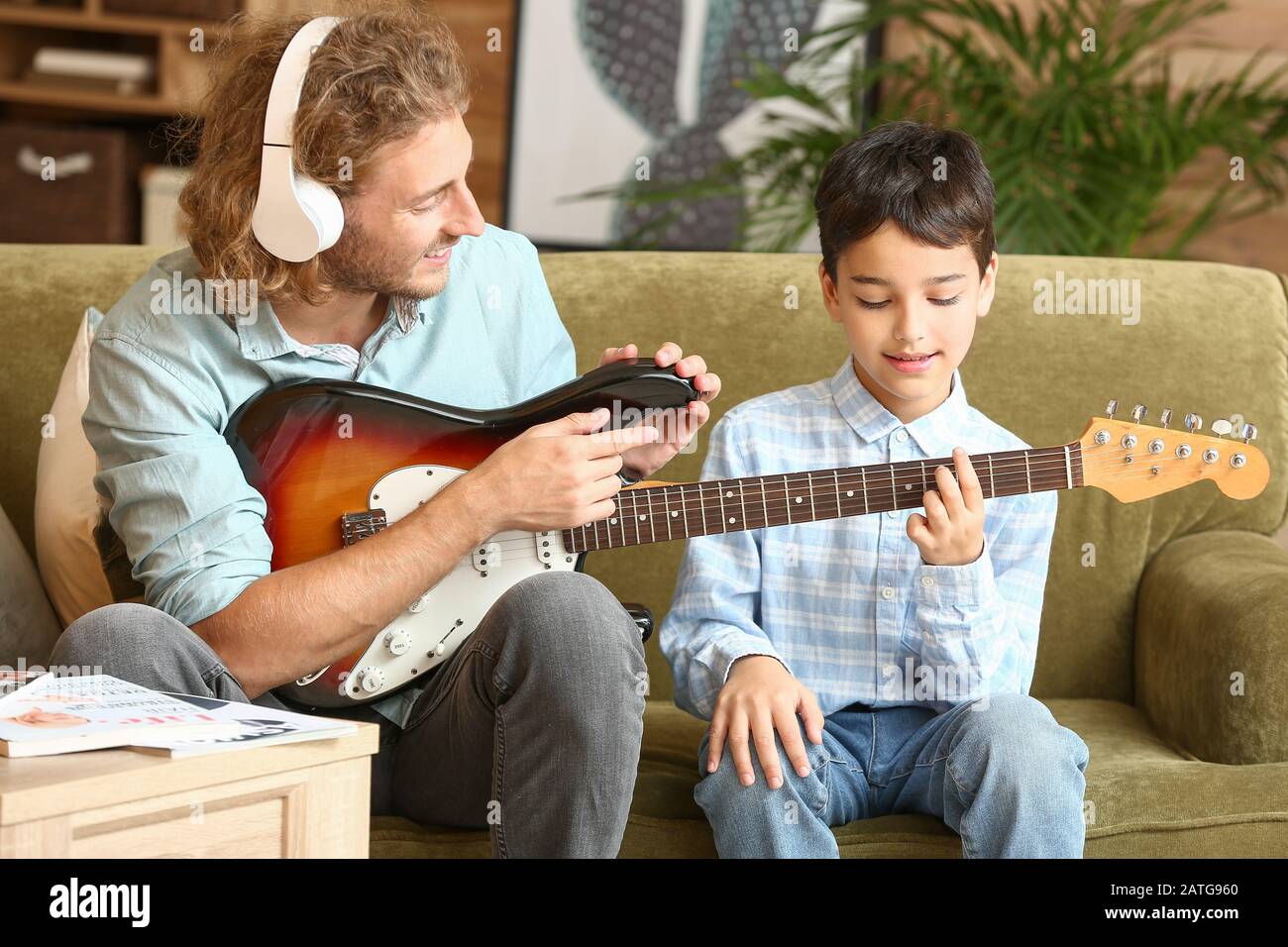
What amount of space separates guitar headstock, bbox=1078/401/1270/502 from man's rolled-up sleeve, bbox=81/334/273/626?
0.81 m

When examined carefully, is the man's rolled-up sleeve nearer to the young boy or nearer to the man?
the man

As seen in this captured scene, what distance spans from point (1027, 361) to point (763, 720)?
0.79 meters

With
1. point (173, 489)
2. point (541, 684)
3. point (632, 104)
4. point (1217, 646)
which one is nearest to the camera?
point (541, 684)

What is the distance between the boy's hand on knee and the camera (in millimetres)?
1229

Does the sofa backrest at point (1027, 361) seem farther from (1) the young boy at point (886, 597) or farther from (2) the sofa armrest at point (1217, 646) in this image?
(1) the young boy at point (886, 597)

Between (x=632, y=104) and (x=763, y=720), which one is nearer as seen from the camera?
(x=763, y=720)

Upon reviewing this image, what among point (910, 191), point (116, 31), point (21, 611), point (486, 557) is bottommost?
point (21, 611)

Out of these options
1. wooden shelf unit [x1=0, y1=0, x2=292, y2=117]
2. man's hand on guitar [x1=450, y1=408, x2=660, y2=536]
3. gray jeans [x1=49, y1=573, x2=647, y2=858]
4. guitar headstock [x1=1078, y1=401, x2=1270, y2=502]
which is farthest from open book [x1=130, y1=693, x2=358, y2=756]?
wooden shelf unit [x1=0, y1=0, x2=292, y2=117]

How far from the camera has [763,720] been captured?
123 cm

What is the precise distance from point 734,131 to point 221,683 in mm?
2038

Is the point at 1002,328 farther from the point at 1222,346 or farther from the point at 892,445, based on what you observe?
the point at 892,445

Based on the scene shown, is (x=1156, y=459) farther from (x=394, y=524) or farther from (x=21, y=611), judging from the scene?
(x=21, y=611)

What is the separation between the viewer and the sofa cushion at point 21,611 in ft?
4.88

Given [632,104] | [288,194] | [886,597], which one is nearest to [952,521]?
[886,597]
